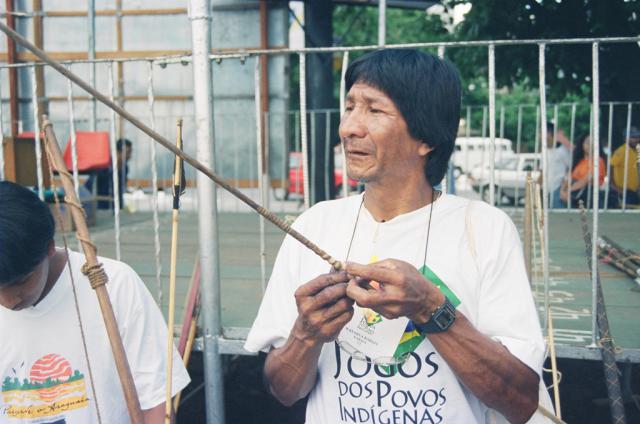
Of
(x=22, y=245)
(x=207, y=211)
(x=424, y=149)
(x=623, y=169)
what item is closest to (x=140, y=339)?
(x=22, y=245)

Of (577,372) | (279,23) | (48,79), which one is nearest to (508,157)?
(279,23)

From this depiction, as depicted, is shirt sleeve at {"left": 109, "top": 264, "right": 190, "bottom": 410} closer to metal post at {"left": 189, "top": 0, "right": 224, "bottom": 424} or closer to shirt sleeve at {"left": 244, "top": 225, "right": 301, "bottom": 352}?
shirt sleeve at {"left": 244, "top": 225, "right": 301, "bottom": 352}

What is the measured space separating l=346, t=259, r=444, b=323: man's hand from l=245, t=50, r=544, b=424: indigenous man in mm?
13

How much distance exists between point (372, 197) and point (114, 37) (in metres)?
11.6

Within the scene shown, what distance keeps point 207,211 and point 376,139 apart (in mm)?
1412

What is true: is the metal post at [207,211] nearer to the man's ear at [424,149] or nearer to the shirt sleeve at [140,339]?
the shirt sleeve at [140,339]

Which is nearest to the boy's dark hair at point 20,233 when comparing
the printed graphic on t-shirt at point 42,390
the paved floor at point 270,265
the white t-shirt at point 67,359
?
the white t-shirt at point 67,359

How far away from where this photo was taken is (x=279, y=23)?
1170 centimetres

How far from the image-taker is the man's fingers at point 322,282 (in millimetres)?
1556

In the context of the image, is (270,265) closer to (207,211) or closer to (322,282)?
(207,211)

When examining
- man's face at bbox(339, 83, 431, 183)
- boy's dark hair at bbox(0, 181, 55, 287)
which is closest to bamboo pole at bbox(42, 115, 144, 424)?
boy's dark hair at bbox(0, 181, 55, 287)

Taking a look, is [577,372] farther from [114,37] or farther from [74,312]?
[114,37]

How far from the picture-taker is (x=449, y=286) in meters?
1.72

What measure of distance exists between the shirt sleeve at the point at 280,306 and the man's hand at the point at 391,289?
39 centimetres
